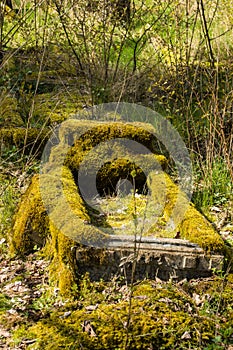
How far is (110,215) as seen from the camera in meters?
4.74

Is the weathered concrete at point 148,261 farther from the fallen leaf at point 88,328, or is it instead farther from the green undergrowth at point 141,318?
the fallen leaf at point 88,328

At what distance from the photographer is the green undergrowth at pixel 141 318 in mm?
2990

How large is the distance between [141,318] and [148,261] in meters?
0.61

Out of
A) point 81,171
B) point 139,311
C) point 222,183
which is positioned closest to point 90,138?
point 81,171

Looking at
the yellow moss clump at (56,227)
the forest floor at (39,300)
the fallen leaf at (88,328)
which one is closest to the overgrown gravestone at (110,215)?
the yellow moss clump at (56,227)

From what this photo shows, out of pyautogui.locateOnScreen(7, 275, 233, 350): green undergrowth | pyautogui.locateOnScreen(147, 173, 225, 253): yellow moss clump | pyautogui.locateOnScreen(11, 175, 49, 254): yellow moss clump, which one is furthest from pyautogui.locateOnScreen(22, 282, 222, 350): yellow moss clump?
pyautogui.locateOnScreen(11, 175, 49, 254): yellow moss clump

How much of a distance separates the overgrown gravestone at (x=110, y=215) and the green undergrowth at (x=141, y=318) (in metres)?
0.14

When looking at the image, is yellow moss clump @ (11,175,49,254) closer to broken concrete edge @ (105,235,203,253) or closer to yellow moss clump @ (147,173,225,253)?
broken concrete edge @ (105,235,203,253)

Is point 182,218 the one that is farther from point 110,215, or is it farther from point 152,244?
point 110,215

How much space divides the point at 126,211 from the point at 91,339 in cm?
198

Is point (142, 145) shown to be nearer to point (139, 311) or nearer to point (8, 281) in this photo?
point (8, 281)

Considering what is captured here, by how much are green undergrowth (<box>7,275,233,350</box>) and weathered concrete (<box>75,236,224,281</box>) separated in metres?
0.09

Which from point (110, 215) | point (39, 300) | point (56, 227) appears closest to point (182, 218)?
point (110, 215)

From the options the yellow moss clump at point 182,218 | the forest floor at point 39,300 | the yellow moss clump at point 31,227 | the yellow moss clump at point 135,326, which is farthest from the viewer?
the yellow moss clump at point 31,227
